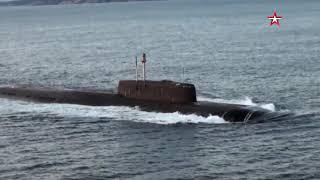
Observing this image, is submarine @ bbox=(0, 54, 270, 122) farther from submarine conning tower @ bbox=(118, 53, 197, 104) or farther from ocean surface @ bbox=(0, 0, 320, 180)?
ocean surface @ bbox=(0, 0, 320, 180)

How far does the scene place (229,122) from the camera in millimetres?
58000

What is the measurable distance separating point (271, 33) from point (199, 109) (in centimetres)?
9558

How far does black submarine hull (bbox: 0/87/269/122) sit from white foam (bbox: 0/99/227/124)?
77cm

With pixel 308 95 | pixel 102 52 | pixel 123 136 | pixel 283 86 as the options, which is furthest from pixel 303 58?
pixel 123 136

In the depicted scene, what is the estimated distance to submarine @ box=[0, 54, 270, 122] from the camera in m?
59.9

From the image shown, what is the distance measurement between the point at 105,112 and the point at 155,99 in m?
5.26

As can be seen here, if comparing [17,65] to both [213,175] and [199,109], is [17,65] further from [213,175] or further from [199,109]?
[213,175]

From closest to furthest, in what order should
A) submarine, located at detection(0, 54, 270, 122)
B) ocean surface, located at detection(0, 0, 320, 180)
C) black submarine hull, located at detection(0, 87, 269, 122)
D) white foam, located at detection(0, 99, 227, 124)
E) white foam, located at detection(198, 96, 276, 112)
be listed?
ocean surface, located at detection(0, 0, 320, 180) < black submarine hull, located at detection(0, 87, 269, 122) < white foam, located at detection(0, 99, 227, 124) < submarine, located at detection(0, 54, 270, 122) < white foam, located at detection(198, 96, 276, 112)

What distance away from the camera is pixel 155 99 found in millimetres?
65375

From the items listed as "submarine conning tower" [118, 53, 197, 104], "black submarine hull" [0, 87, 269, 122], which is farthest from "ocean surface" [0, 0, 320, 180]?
"submarine conning tower" [118, 53, 197, 104]

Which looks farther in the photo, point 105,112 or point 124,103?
point 124,103

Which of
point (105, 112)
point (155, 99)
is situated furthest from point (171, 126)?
point (105, 112)

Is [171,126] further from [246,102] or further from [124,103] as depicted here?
[246,102]

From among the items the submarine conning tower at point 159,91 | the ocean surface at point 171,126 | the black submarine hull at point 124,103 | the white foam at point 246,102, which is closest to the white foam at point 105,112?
the ocean surface at point 171,126
